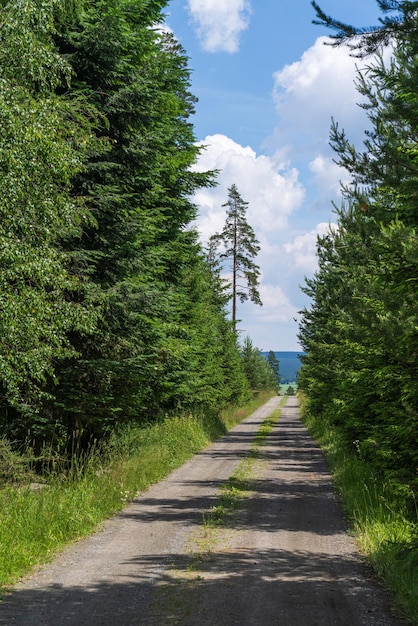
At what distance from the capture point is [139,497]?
545 inches

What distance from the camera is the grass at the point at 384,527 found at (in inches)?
275

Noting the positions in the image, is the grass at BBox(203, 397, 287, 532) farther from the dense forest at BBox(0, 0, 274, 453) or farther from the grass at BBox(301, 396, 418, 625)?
the dense forest at BBox(0, 0, 274, 453)

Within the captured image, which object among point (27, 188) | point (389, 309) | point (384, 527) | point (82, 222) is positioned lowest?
point (384, 527)

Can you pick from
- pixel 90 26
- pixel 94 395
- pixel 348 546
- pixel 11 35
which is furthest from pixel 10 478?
pixel 90 26

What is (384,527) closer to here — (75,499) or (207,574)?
(207,574)

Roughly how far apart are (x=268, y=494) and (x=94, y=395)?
458 cm

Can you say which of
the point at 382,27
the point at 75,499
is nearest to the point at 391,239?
the point at 382,27

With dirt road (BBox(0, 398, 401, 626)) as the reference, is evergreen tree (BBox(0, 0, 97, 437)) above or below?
above

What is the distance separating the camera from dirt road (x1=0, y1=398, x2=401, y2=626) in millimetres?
6430

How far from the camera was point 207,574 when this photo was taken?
793 cm

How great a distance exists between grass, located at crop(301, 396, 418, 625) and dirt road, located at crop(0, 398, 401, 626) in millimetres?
241

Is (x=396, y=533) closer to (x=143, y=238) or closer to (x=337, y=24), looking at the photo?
(x=337, y=24)

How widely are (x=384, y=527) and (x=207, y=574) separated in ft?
A: 10.9

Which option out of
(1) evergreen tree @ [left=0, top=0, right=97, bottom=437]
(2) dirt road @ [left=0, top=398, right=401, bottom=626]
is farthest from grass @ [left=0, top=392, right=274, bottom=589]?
(1) evergreen tree @ [left=0, top=0, right=97, bottom=437]
